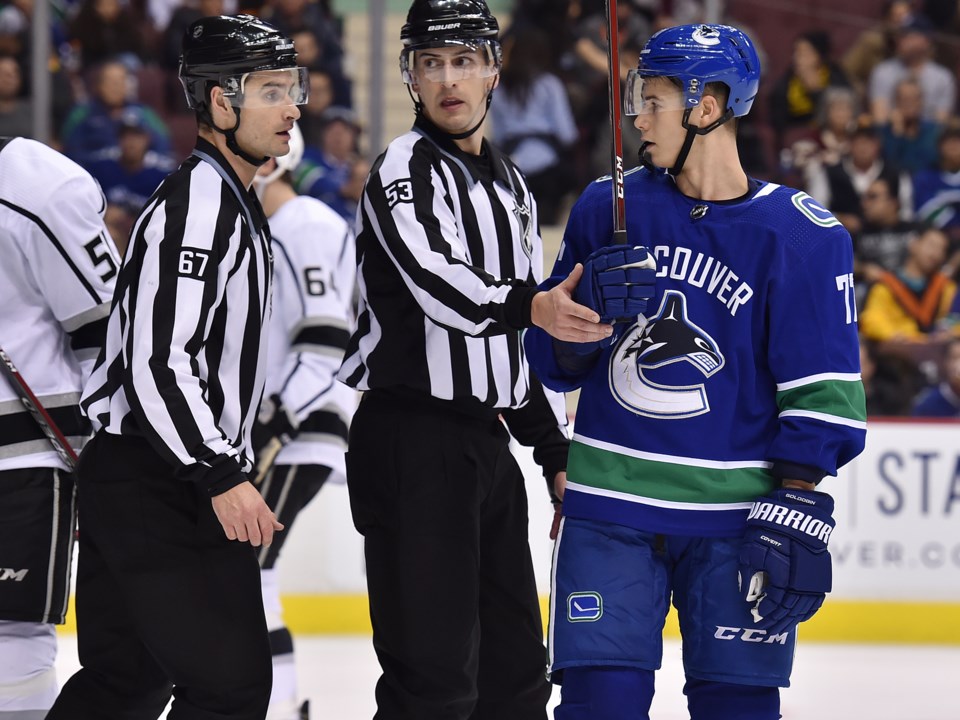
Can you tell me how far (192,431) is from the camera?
229cm

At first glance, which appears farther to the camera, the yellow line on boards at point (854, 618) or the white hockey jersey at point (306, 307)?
A: the yellow line on boards at point (854, 618)

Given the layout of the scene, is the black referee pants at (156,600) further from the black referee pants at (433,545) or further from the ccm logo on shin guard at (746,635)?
the ccm logo on shin guard at (746,635)

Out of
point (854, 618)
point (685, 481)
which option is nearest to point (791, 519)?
point (685, 481)

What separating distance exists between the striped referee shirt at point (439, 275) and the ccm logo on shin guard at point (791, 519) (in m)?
0.48

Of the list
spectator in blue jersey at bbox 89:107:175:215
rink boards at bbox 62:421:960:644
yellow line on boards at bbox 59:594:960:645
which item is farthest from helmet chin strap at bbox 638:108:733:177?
spectator in blue jersey at bbox 89:107:175:215

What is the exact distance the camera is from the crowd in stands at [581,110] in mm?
6598

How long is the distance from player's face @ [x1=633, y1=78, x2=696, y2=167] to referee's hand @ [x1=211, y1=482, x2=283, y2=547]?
805 millimetres

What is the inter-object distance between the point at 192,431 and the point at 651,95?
864 mm

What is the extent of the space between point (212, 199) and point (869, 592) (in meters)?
3.66

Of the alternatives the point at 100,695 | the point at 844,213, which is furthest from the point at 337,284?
the point at 844,213

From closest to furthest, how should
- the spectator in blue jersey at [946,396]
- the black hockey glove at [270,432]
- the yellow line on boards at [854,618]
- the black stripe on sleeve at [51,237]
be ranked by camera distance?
the black stripe on sleeve at [51,237] → the black hockey glove at [270,432] → the yellow line on boards at [854,618] → the spectator in blue jersey at [946,396]

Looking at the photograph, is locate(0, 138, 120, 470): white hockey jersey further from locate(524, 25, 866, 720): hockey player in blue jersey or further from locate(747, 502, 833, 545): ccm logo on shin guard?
locate(747, 502, 833, 545): ccm logo on shin guard

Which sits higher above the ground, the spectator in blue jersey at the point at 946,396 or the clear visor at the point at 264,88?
the clear visor at the point at 264,88

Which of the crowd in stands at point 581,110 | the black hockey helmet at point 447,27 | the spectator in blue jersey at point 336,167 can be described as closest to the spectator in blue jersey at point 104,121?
the crowd in stands at point 581,110
